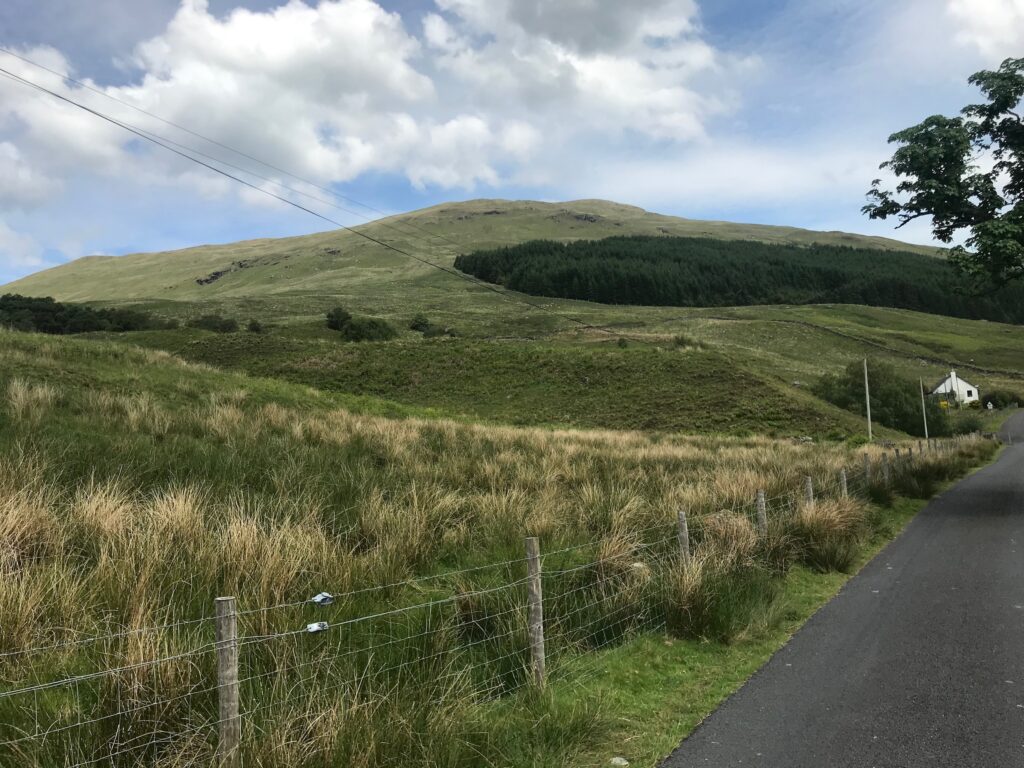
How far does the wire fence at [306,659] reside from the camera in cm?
307

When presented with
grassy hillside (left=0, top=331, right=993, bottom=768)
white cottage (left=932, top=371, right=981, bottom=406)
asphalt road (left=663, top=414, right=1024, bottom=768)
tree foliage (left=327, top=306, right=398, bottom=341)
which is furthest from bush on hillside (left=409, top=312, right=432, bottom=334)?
asphalt road (left=663, top=414, right=1024, bottom=768)

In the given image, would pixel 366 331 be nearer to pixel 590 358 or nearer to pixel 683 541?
pixel 590 358

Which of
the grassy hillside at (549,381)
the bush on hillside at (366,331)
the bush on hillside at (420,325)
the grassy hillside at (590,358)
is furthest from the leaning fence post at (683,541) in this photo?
the bush on hillside at (420,325)

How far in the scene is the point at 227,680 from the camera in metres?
3.04

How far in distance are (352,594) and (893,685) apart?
14.1 feet

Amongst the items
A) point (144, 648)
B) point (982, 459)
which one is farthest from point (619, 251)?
point (144, 648)

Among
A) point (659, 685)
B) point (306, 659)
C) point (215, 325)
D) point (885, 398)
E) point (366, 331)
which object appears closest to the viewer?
point (306, 659)

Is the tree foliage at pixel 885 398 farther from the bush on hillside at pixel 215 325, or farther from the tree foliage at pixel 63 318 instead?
the tree foliage at pixel 63 318

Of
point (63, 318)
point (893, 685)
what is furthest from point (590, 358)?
point (893, 685)

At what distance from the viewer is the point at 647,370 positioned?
166 feet

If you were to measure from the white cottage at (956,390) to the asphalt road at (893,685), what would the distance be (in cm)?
8943

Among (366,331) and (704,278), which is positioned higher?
(704,278)

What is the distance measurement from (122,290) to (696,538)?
22089 cm

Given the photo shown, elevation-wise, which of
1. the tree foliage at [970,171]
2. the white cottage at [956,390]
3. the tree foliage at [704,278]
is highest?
the tree foliage at [704,278]
